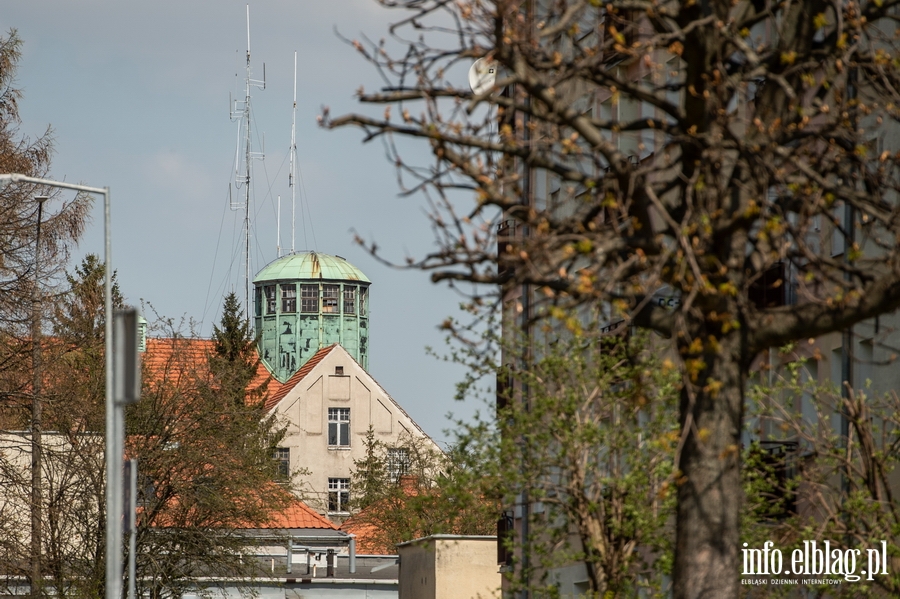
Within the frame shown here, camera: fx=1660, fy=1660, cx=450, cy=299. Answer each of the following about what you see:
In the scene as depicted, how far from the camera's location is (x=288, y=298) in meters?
107

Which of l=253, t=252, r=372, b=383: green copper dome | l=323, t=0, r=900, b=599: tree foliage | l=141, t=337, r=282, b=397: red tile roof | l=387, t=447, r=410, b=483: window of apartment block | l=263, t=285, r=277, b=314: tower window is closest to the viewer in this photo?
l=323, t=0, r=900, b=599: tree foliage

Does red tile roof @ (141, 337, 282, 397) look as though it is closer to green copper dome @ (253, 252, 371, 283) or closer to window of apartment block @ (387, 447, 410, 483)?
window of apartment block @ (387, 447, 410, 483)

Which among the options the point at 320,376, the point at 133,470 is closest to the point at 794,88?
the point at 133,470

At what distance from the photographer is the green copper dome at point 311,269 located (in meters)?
107

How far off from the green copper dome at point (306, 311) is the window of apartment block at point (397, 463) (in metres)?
29.2

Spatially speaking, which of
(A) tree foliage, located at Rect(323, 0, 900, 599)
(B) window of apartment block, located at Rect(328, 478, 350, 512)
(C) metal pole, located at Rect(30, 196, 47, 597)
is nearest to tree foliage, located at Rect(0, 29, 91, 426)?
(C) metal pole, located at Rect(30, 196, 47, 597)

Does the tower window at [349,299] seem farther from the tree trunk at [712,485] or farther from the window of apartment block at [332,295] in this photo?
the tree trunk at [712,485]

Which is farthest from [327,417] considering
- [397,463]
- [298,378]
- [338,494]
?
[397,463]

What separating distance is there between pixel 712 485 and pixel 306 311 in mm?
96579

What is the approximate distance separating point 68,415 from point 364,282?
250ft

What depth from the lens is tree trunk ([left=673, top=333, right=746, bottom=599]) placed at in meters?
10.8

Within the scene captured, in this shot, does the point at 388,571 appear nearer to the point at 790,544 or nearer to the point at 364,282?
the point at 790,544

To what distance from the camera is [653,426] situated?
1958 centimetres

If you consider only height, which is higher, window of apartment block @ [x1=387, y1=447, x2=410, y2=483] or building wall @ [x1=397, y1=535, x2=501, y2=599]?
window of apartment block @ [x1=387, y1=447, x2=410, y2=483]
